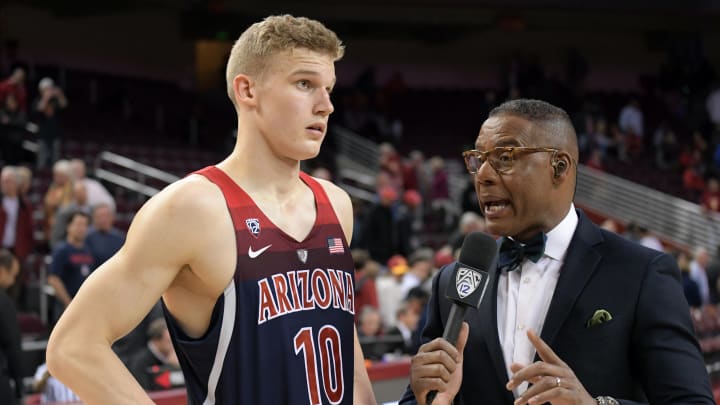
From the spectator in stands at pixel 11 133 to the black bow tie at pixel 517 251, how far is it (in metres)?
11.3

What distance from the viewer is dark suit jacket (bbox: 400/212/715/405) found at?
2.57 m

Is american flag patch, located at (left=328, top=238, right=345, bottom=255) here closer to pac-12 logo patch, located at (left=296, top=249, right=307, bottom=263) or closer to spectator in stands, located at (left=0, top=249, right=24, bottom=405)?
pac-12 logo patch, located at (left=296, top=249, right=307, bottom=263)

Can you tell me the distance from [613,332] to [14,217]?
875 centimetres

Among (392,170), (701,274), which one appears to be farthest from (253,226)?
(392,170)

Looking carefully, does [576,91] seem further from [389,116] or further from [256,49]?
[256,49]

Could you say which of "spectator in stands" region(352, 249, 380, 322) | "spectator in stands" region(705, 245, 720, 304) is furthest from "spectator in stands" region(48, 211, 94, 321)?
"spectator in stands" region(705, 245, 720, 304)

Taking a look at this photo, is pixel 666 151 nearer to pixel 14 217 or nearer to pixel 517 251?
pixel 14 217

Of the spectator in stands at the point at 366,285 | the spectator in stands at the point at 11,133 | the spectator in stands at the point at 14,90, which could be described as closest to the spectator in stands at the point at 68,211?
the spectator in stands at the point at 366,285

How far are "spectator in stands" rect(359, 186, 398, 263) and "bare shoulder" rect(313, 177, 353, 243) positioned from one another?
31.2 feet

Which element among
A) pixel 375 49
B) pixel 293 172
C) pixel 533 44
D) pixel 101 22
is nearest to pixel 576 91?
pixel 533 44

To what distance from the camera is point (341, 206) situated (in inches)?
124

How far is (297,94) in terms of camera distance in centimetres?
285

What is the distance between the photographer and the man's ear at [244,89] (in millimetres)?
2885

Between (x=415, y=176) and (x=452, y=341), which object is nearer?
(x=452, y=341)
